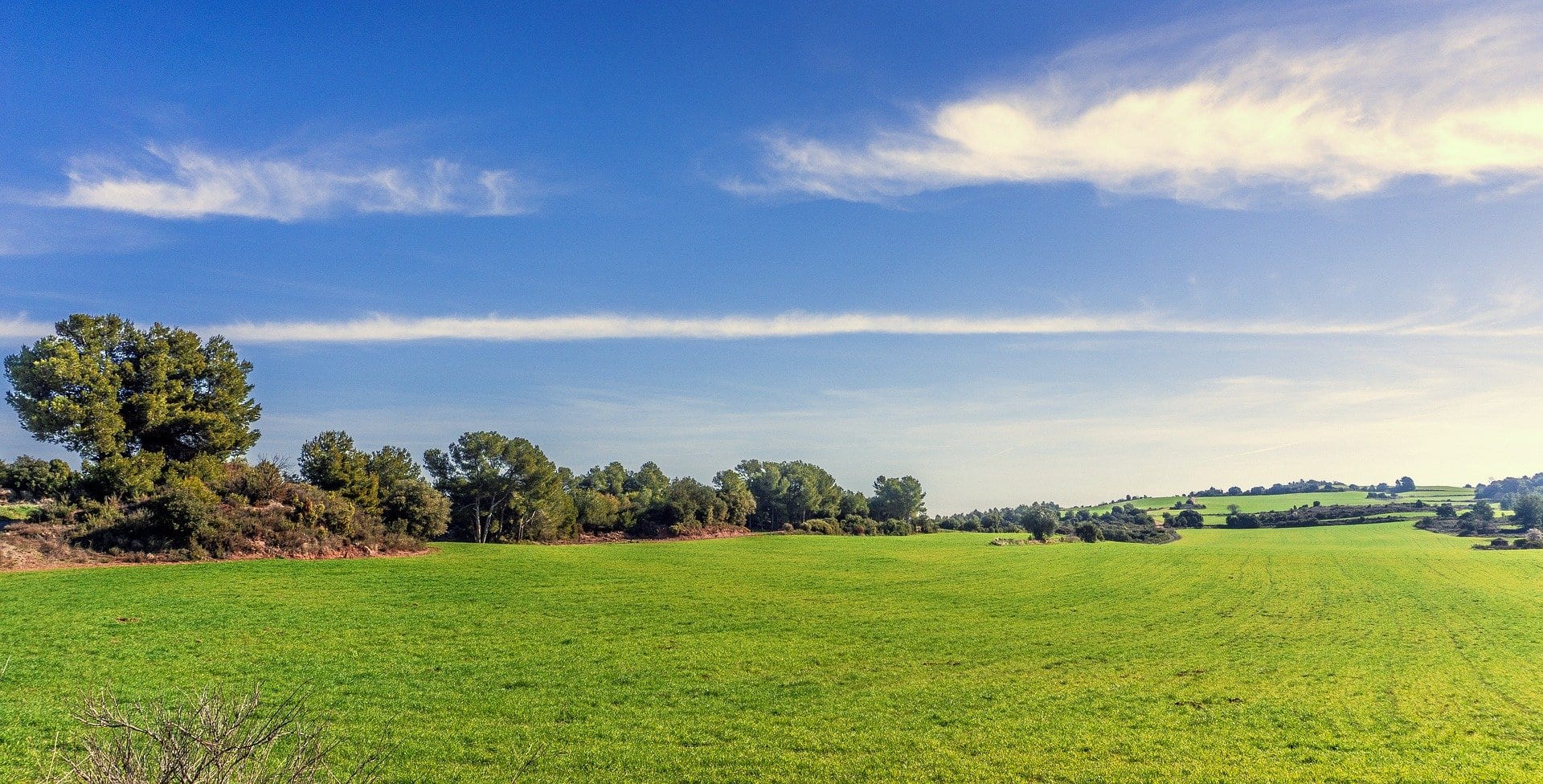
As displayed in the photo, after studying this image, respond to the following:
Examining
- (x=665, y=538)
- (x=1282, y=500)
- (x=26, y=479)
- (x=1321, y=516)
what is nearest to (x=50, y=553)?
(x=26, y=479)

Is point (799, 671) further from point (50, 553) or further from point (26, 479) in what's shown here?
point (26, 479)

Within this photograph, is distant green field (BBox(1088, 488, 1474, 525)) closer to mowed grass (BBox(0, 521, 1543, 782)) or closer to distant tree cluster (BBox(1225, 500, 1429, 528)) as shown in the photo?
distant tree cluster (BBox(1225, 500, 1429, 528))

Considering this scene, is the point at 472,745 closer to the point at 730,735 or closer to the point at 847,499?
the point at 730,735

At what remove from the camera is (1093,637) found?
92.3 ft

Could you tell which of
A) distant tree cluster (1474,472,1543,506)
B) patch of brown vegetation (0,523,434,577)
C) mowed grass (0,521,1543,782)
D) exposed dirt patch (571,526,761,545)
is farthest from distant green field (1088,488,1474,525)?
patch of brown vegetation (0,523,434,577)

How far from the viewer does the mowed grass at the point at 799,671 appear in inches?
567

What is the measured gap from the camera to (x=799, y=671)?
21.1 meters

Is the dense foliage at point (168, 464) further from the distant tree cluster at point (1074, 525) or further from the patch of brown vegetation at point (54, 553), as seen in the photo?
the distant tree cluster at point (1074, 525)

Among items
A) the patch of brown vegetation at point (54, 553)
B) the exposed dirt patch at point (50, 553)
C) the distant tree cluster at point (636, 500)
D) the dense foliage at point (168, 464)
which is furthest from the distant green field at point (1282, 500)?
the exposed dirt patch at point (50, 553)

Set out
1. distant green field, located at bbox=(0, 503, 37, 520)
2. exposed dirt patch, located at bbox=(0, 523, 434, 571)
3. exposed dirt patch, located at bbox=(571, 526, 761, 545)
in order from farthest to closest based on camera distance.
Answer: exposed dirt patch, located at bbox=(571, 526, 761, 545)
distant green field, located at bbox=(0, 503, 37, 520)
exposed dirt patch, located at bbox=(0, 523, 434, 571)

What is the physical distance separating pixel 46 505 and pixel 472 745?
42.1m

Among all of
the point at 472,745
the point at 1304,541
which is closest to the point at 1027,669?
the point at 472,745

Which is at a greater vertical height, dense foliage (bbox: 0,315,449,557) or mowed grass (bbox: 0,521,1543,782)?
dense foliage (bbox: 0,315,449,557)

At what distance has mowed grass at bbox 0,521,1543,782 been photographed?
14398 millimetres
